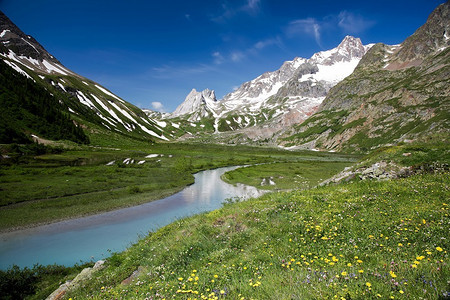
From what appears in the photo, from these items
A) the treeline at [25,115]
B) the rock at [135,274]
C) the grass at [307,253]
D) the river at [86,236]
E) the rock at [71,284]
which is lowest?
the river at [86,236]

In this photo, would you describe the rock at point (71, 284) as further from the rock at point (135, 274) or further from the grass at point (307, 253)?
the rock at point (135, 274)

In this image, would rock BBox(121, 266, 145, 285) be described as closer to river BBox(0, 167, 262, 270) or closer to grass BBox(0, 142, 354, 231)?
river BBox(0, 167, 262, 270)

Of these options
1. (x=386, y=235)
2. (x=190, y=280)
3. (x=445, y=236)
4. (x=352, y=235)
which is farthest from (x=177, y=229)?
(x=445, y=236)

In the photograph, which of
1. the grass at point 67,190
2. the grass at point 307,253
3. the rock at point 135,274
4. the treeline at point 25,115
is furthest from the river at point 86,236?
the treeline at point 25,115

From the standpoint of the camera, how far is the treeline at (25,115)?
9138cm

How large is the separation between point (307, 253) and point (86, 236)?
25165 millimetres

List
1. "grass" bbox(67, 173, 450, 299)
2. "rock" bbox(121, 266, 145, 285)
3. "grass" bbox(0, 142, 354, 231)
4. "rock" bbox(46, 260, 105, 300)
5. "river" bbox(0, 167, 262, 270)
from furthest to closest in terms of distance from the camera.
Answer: "grass" bbox(0, 142, 354, 231) < "river" bbox(0, 167, 262, 270) < "rock" bbox(46, 260, 105, 300) < "rock" bbox(121, 266, 145, 285) < "grass" bbox(67, 173, 450, 299)

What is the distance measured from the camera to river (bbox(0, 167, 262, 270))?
20.6m

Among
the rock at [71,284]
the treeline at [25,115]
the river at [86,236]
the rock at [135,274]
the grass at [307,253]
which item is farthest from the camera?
the treeline at [25,115]

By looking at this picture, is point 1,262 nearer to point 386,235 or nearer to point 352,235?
point 352,235

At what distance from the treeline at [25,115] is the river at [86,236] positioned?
8070cm

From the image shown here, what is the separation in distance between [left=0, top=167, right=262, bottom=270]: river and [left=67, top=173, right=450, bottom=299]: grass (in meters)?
7.01

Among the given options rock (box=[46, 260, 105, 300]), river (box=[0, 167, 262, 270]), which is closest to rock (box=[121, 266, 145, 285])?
rock (box=[46, 260, 105, 300])

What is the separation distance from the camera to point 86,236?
2509cm
